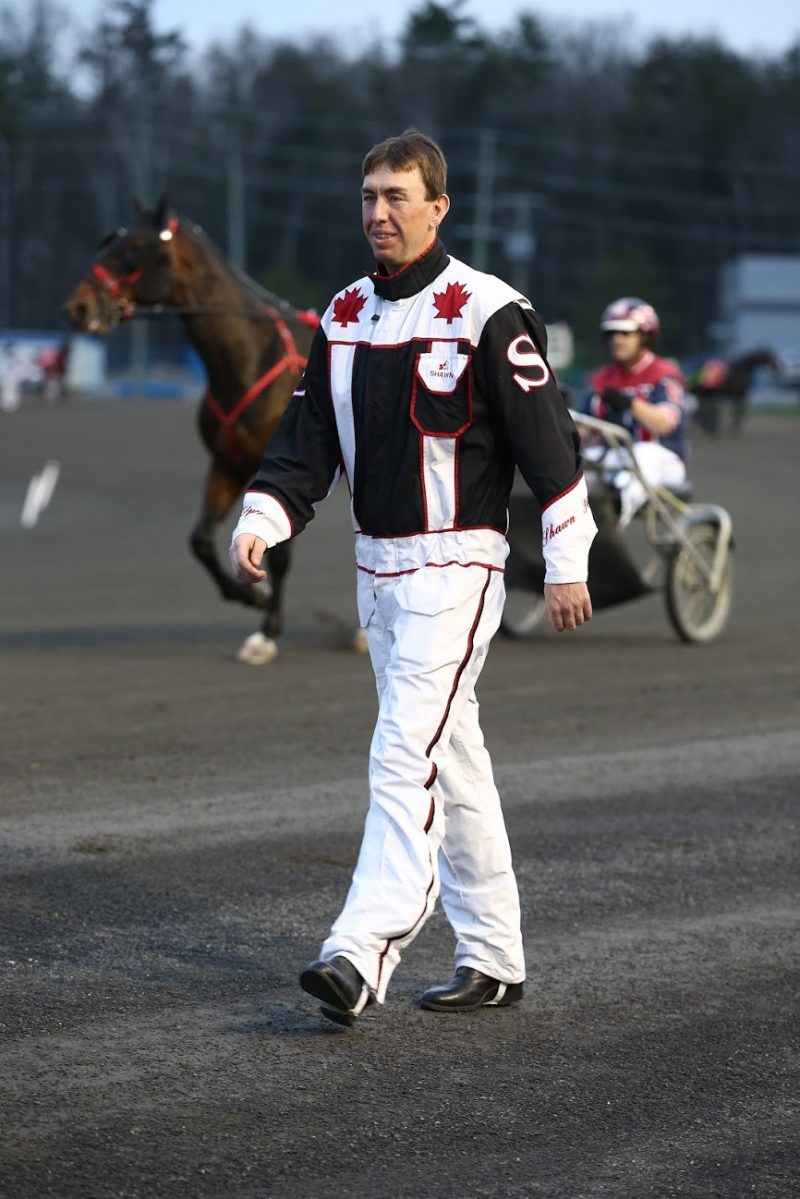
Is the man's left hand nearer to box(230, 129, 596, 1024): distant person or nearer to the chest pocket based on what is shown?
box(230, 129, 596, 1024): distant person

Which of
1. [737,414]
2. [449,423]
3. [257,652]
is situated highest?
[449,423]

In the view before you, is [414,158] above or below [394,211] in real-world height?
above

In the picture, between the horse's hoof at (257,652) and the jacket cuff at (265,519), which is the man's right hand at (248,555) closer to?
the jacket cuff at (265,519)

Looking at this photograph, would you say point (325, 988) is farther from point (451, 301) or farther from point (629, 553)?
point (629, 553)

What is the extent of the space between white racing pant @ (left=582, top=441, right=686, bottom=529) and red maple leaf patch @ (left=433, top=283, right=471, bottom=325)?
6.99m

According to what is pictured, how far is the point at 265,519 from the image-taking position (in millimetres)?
4844

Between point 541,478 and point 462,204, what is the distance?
348ft

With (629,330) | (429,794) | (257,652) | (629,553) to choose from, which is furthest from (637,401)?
(429,794)

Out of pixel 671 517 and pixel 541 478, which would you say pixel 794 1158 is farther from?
pixel 671 517


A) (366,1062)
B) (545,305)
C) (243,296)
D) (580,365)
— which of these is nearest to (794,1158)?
(366,1062)

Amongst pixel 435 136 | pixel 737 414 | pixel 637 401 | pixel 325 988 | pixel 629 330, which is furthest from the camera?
pixel 435 136

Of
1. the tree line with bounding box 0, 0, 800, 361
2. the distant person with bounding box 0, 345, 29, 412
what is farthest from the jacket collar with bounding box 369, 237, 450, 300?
the tree line with bounding box 0, 0, 800, 361

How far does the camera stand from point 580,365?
87.6 m

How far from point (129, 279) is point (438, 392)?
707cm
